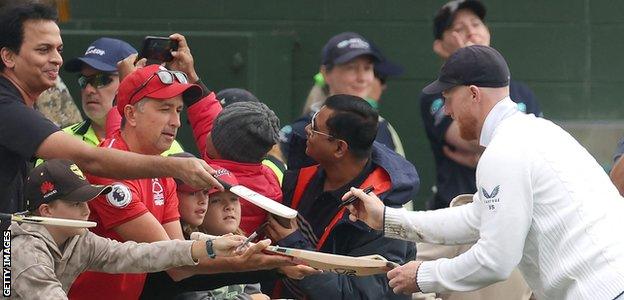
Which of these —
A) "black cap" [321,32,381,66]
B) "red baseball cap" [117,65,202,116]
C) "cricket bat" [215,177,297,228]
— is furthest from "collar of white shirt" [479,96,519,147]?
"black cap" [321,32,381,66]

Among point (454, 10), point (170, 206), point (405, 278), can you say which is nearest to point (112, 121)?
point (170, 206)

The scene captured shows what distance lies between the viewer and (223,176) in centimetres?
588

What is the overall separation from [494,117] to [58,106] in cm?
325

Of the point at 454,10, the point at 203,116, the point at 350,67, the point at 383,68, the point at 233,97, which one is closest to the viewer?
the point at 203,116

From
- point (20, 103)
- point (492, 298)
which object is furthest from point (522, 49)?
point (20, 103)

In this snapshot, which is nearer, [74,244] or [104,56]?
[74,244]

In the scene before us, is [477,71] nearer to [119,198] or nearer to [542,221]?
[542,221]

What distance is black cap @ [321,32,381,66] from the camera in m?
8.55

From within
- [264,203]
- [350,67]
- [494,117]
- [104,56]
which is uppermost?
[494,117]

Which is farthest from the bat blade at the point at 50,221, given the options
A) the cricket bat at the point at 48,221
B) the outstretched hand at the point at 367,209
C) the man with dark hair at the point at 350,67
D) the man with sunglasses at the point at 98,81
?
the man with dark hair at the point at 350,67

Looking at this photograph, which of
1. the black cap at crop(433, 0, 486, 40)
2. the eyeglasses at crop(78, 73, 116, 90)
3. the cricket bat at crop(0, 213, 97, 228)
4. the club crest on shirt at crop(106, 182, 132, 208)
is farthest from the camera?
the black cap at crop(433, 0, 486, 40)

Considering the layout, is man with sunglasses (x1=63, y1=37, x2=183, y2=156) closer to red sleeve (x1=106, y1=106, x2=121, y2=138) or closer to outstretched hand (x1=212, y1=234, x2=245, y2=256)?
red sleeve (x1=106, y1=106, x2=121, y2=138)

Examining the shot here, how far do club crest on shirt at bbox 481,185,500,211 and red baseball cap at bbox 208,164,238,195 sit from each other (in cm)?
93

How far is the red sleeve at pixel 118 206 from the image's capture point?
18.8ft
